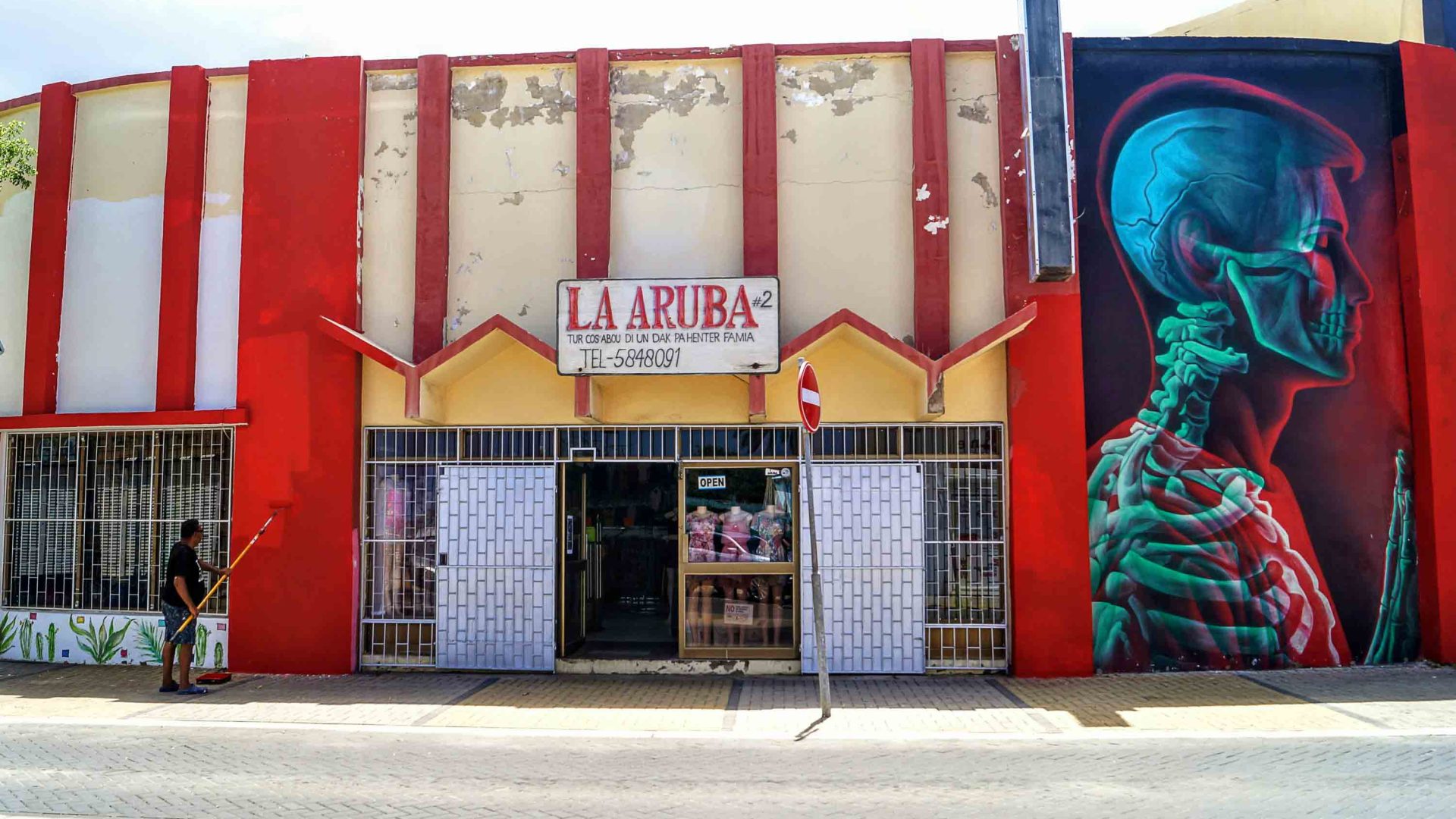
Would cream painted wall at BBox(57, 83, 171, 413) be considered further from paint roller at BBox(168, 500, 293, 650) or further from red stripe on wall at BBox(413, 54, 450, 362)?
red stripe on wall at BBox(413, 54, 450, 362)

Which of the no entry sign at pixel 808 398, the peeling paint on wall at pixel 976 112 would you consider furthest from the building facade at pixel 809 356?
the no entry sign at pixel 808 398

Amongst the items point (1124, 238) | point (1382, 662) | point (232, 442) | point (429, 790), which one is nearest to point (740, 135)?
point (1124, 238)

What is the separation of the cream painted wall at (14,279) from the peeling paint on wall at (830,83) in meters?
8.67

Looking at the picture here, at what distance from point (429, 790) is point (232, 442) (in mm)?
6090

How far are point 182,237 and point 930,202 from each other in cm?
807

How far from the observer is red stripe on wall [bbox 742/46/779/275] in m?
10.8

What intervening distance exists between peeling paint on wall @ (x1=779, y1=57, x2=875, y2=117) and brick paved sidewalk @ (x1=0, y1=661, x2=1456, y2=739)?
597 centimetres

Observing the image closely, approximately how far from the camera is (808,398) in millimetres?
8977

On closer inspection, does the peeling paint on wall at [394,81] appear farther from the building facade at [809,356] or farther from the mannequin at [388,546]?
the mannequin at [388,546]

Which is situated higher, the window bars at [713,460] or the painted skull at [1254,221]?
the painted skull at [1254,221]

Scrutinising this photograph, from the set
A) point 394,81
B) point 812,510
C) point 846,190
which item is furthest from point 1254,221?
point 394,81

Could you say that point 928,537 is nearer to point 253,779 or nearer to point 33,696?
point 253,779

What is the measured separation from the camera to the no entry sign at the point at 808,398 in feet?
29.0

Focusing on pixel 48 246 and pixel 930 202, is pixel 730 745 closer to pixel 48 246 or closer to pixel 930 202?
pixel 930 202
